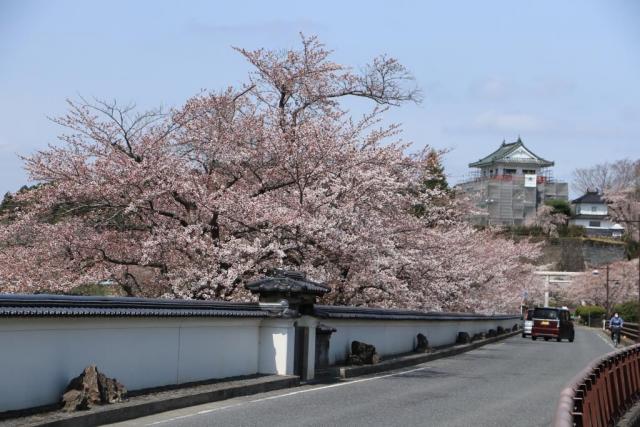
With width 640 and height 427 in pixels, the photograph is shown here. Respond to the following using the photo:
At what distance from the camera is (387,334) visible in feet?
78.0

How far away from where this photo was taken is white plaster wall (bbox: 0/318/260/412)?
31.5 ft

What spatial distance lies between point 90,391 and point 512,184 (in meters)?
122

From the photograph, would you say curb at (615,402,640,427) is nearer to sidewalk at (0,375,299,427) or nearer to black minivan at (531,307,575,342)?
sidewalk at (0,375,299,427)

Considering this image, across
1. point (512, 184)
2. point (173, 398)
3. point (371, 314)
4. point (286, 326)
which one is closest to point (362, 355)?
point (371, 314)

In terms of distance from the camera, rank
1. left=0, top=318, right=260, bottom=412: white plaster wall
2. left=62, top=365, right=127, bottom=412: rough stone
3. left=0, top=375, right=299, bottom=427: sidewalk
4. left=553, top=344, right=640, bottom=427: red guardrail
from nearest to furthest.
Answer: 1. left=553, top=344, right=640, bottom=427: red guardrail
2. left=0, top=375, right=299, bottom=427: sidewalk
3. left=0, top=318, right=260, bottom=412: white plaster wall
4. left=62, top=365, right=127, bottom=412: rough stone

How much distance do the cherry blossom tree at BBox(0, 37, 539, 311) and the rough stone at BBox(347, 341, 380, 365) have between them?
78.8 inches

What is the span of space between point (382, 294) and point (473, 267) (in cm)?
1298

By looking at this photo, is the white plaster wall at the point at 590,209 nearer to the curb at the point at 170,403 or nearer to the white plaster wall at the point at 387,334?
the white plaster wall at the point at 387,334

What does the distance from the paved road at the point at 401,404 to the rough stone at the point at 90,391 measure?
0.53 meters

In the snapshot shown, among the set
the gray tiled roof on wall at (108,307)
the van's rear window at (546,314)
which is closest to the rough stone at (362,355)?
the gray tiled roof on wall at (108,307)

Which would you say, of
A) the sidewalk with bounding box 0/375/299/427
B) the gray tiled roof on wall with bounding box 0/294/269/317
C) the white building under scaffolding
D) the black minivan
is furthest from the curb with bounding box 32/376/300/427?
the white building under scaffolding

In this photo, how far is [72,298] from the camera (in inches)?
418

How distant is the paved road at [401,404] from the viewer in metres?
11.2

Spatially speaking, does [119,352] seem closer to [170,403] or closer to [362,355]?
[170,403]
